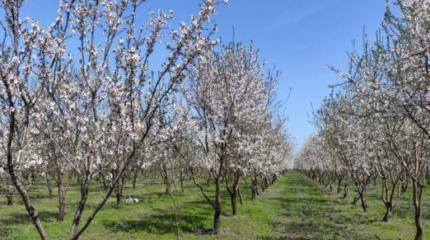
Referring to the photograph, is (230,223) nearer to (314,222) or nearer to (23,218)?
(314,222)

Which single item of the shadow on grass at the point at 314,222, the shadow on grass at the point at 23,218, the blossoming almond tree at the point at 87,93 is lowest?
the shadow on grass at the point at 314,222

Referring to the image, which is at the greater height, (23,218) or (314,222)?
(23,218)

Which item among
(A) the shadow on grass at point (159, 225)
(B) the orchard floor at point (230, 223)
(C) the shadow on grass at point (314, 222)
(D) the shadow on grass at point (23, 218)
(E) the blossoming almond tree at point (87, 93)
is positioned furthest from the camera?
(D) the shadow on grass at point (23, 218)

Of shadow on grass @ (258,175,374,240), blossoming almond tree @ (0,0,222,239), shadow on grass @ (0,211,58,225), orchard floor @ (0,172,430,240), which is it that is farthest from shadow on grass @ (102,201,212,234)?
blossoming almond tree @ (0,0,222,239)

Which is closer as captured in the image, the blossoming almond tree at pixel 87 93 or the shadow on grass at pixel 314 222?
the blossoming almond tree at pixel 87 93

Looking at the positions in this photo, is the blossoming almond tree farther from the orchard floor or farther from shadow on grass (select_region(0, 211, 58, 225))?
shadow on grass (select_region(0, 211, 58, 225))

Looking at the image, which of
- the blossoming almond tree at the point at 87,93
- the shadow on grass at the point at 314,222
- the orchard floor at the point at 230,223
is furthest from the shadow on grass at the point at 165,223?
the blossoming almond tree at the point at 87,93

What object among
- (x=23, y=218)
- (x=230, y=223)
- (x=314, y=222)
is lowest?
(x=314, y=222)

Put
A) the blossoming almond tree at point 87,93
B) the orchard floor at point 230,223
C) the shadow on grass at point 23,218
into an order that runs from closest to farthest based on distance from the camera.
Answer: the blossoming almond tree at point 87,93 → the orchard floor at point 230,223 → the shadow on grass at point 23,218

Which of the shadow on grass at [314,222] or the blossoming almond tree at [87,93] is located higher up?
the blossoming almond tree at [87,93]

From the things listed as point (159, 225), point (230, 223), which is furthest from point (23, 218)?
point (230, 223)

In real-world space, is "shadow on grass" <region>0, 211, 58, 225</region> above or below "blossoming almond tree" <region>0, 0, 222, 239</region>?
below

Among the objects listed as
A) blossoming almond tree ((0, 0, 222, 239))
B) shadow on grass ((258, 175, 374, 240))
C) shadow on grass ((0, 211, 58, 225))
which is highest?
blossoming almond tree ((0, 0, 222, 239))

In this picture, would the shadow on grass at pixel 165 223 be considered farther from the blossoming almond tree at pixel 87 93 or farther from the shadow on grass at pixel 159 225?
the blossoming almond tree at pixel 87 93
